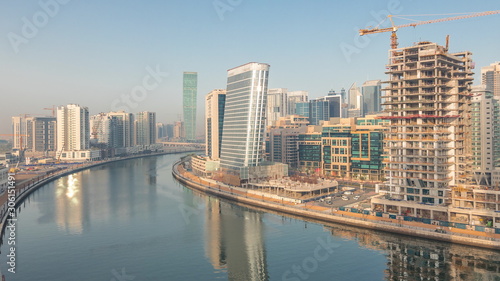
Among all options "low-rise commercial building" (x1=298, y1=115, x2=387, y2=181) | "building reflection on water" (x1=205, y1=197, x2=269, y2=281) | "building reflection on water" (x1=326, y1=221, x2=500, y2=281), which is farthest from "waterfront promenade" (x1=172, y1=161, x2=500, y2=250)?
"low-rise commercial building" (x1=298, y1=115, x2=387, y2=181)

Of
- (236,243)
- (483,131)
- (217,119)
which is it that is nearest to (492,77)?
(483,131)

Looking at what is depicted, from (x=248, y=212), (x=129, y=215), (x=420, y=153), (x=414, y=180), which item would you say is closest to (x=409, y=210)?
(x=414, y=180)

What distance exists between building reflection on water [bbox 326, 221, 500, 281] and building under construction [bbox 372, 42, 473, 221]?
786 centimetres

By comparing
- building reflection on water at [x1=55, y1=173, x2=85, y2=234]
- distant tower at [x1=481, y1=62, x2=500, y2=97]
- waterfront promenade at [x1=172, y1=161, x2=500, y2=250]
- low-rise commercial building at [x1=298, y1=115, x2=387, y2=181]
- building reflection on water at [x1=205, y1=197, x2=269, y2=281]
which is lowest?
building reflection on water at [x1=205, y1=197, x2=269, y2=281]

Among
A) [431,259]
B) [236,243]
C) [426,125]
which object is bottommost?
[236,243]

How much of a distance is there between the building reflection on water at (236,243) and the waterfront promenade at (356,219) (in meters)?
5.09

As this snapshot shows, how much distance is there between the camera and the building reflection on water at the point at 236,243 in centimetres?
3983

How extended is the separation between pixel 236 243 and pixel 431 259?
22215mm

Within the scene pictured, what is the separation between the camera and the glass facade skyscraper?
281 ft

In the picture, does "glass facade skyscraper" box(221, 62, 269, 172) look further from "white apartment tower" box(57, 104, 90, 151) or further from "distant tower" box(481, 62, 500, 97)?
"white apartment tower" box(57, 104, 90, 151)

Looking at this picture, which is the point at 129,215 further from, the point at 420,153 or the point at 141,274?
the point at 420,153

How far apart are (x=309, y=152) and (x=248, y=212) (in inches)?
1877

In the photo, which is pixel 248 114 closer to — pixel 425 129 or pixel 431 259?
pixel 425 129

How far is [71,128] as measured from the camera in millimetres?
169875
